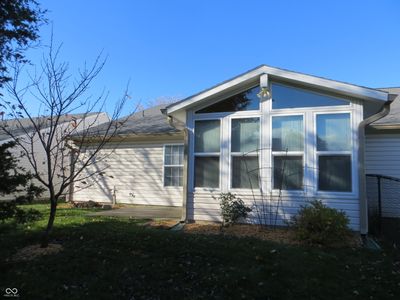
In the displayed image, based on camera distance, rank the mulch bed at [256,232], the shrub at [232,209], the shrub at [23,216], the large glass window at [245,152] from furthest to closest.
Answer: the large glass window at [245,152]
the shrub at [232,209]
the mulch bed at [256,232]
the shrub at [23,216]

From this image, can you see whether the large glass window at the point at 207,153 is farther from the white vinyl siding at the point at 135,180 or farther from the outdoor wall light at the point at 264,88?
the white vinyl siding at the point at 135,180

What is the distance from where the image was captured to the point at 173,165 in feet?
40.0

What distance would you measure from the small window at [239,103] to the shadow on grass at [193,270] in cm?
351

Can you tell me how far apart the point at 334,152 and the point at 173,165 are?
602 cm

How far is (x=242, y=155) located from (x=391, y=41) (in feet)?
25.3

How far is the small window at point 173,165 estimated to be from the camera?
12094mm

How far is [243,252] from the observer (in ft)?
18.2

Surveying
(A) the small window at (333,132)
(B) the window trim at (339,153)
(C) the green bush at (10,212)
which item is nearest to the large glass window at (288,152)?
(B) the window trim at (339,153)

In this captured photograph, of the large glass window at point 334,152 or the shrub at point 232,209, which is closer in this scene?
the large glass window at point 334,152

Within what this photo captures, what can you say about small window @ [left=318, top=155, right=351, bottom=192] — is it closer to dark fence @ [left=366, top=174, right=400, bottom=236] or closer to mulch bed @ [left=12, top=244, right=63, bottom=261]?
dark fence @ [left=366, top=174, right=400, bottom=236]

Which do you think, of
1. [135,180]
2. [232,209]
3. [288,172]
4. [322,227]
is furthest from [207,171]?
[135,180]

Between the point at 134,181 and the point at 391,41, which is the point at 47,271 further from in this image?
the point at 391,41

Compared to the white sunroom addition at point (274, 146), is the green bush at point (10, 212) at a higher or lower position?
lower

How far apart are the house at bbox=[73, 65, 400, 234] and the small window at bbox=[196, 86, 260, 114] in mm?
25
